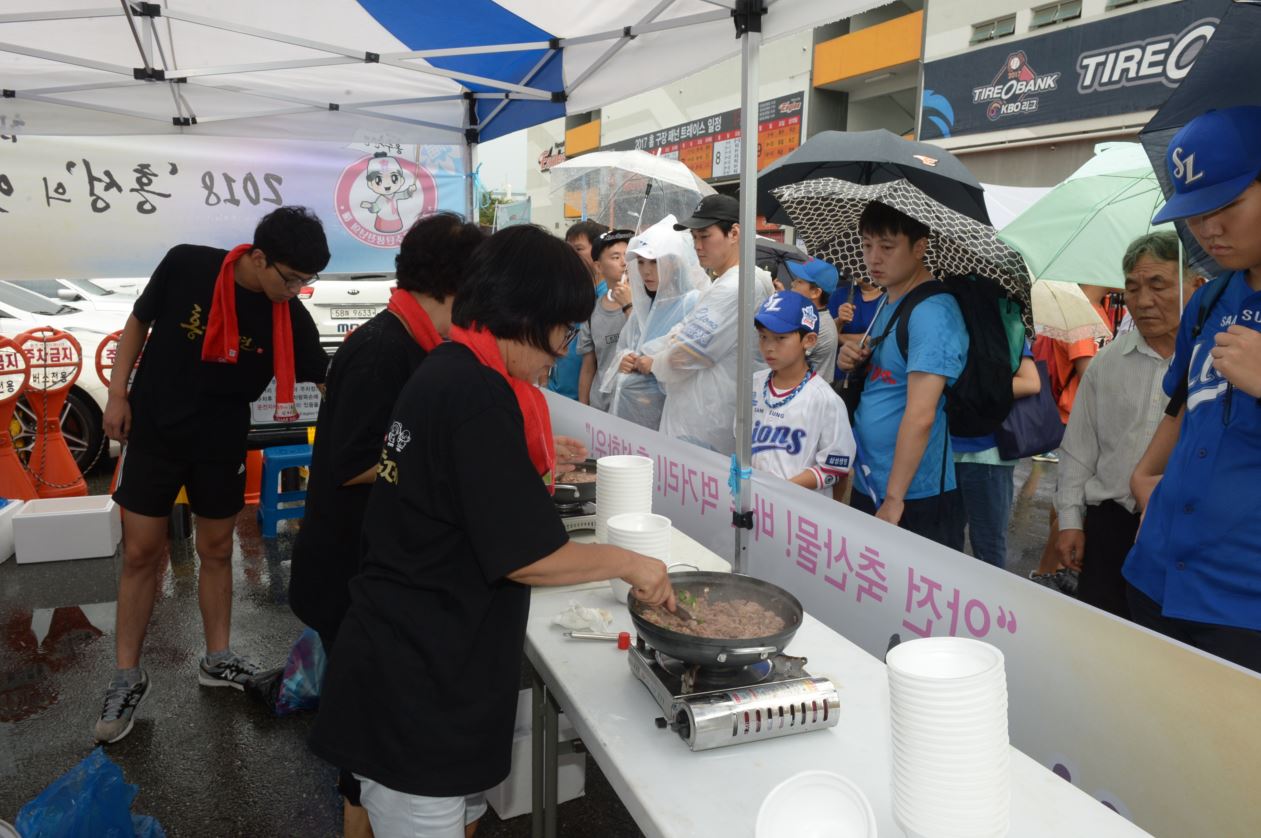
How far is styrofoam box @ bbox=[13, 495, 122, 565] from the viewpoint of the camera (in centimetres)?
435

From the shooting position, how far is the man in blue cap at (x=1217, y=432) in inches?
55.0

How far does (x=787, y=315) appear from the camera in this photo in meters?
2.64

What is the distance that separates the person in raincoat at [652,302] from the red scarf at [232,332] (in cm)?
143

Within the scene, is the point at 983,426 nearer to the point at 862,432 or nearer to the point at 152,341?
the point at 862,432

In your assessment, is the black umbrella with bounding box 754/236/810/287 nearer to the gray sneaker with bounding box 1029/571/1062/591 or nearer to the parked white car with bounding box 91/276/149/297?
the gray sneaker with bounding box 1029/571/1062/591

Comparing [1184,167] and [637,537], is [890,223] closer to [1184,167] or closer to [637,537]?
[1184,167]

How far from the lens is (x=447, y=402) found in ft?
4.18

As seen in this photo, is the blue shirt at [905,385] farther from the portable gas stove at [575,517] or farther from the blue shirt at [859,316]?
the blue shirt at [859,316]

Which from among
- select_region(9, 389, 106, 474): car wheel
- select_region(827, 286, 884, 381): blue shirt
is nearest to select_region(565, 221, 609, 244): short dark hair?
select_region(827, 286, 884, 381): blue shirt

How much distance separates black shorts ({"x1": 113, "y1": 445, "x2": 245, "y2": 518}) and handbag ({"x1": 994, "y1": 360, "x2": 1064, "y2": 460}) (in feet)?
9.46

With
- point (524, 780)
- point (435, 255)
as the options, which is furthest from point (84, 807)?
point (435, 255)

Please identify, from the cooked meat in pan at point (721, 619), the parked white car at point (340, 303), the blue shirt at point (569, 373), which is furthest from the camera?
the parked white car at point (340, 303)

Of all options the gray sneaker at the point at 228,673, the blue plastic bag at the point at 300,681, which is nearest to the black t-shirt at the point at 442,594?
the blue plastic bag at the point at 300,681

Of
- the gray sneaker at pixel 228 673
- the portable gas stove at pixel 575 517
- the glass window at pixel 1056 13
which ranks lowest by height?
the gray sneaker at pixel 228 673
